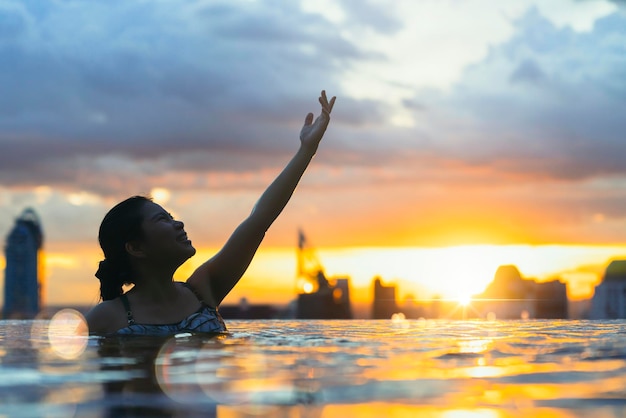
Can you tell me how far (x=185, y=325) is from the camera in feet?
34.2

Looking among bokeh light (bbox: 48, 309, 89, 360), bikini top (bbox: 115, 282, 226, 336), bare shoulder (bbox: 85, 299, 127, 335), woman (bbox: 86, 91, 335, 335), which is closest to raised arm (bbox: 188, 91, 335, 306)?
woman (bbox: 86, 91, 335, 335)

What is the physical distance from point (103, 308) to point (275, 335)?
2.46 m

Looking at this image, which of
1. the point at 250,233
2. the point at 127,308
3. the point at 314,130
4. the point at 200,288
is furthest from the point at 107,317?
the point at 314,130

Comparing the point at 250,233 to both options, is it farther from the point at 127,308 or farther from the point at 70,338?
the point at 70,338

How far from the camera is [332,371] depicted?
6.54 m

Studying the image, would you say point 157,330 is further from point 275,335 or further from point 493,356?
point 493,356

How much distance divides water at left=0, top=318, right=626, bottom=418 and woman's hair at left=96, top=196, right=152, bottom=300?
0.83 metres

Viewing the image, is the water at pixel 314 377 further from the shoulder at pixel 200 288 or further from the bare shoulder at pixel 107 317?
the shoulder at pixel 200 288

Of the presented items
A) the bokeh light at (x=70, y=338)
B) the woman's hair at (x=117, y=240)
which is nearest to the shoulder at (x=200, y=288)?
the woman's hair at (x=117, y=240)

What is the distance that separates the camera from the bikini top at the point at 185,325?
10156 mm

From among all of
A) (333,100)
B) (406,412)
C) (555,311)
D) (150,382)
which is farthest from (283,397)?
(555,311)

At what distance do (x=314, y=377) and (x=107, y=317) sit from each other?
15.8 feet

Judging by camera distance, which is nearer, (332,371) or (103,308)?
(332,371)

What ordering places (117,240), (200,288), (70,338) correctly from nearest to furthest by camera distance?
(117,240) → (70,338) → (200,288)
